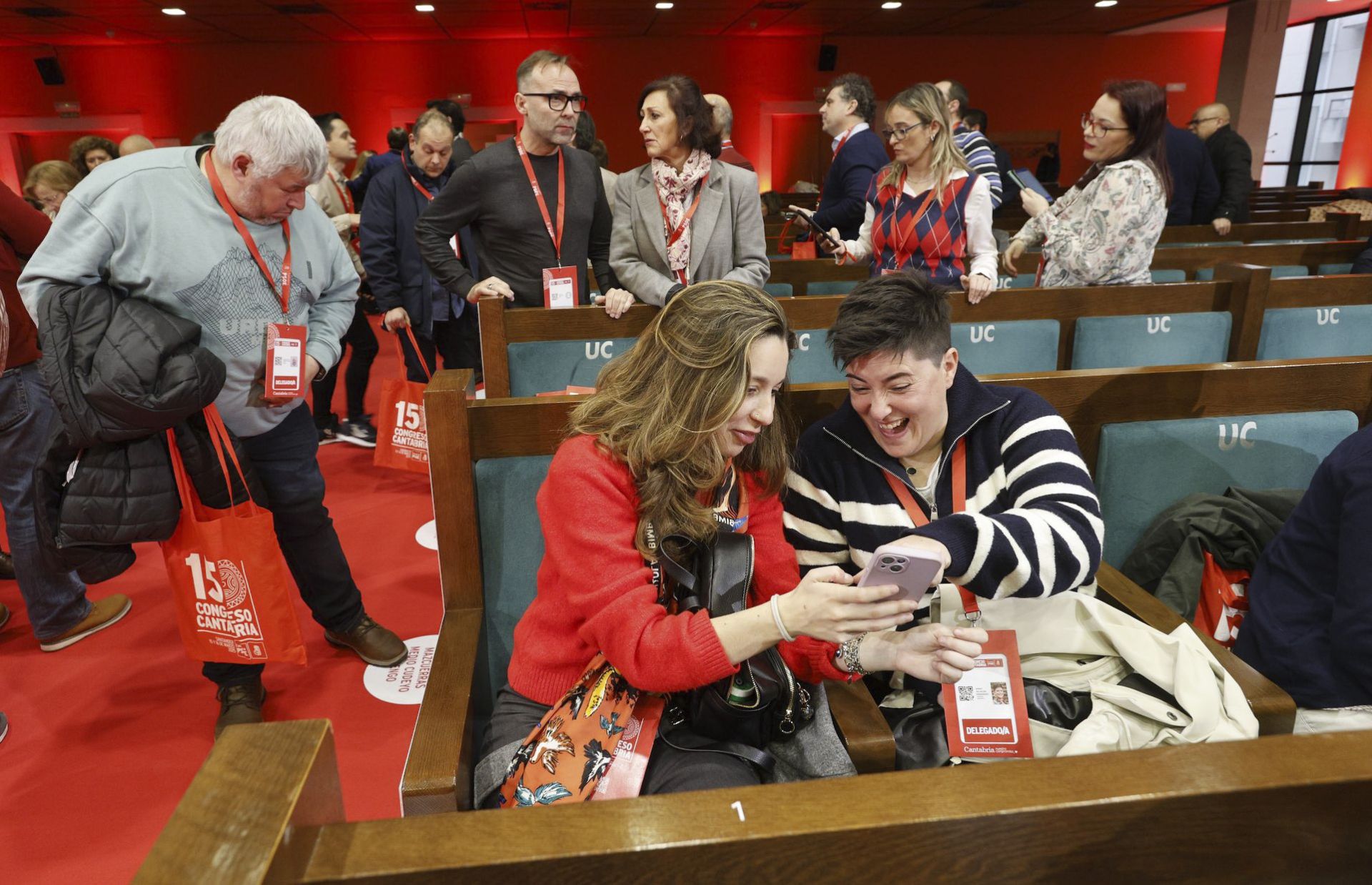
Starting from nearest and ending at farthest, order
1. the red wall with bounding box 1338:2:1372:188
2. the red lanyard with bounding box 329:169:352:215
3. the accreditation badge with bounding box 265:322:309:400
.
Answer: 1. the accreditation badge with bounding box 265:322:309:400
2. the red lanyard with bounding box 329:169:352:215
3. the red wall with bounding box 1338:2:1372:188

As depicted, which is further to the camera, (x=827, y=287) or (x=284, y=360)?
(x=827, y=287)

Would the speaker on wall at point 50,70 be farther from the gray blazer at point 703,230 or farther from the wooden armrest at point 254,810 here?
the wooden armrest at point 254,810

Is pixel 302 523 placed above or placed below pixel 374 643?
above

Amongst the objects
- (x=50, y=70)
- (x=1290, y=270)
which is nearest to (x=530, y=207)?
(x=1290, y=270)

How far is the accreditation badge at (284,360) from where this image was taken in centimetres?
186

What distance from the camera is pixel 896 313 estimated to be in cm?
135

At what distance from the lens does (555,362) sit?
228 centimetres

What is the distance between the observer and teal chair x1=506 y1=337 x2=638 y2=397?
2.26 meters

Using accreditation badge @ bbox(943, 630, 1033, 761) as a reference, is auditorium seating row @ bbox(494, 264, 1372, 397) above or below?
above

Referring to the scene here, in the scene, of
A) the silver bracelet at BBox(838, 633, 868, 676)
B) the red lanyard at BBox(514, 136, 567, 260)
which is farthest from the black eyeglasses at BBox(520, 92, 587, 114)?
the silver bracelet at BBox(838, 633, 868, 676)

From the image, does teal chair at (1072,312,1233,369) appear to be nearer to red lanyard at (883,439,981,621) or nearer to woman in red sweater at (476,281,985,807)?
red lanyard at (883,439,981,621)

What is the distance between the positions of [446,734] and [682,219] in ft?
5.82

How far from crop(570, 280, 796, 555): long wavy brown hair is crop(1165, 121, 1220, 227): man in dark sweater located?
4.63 metres

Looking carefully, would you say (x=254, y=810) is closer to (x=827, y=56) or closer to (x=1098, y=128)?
(x=1098, y=128)
